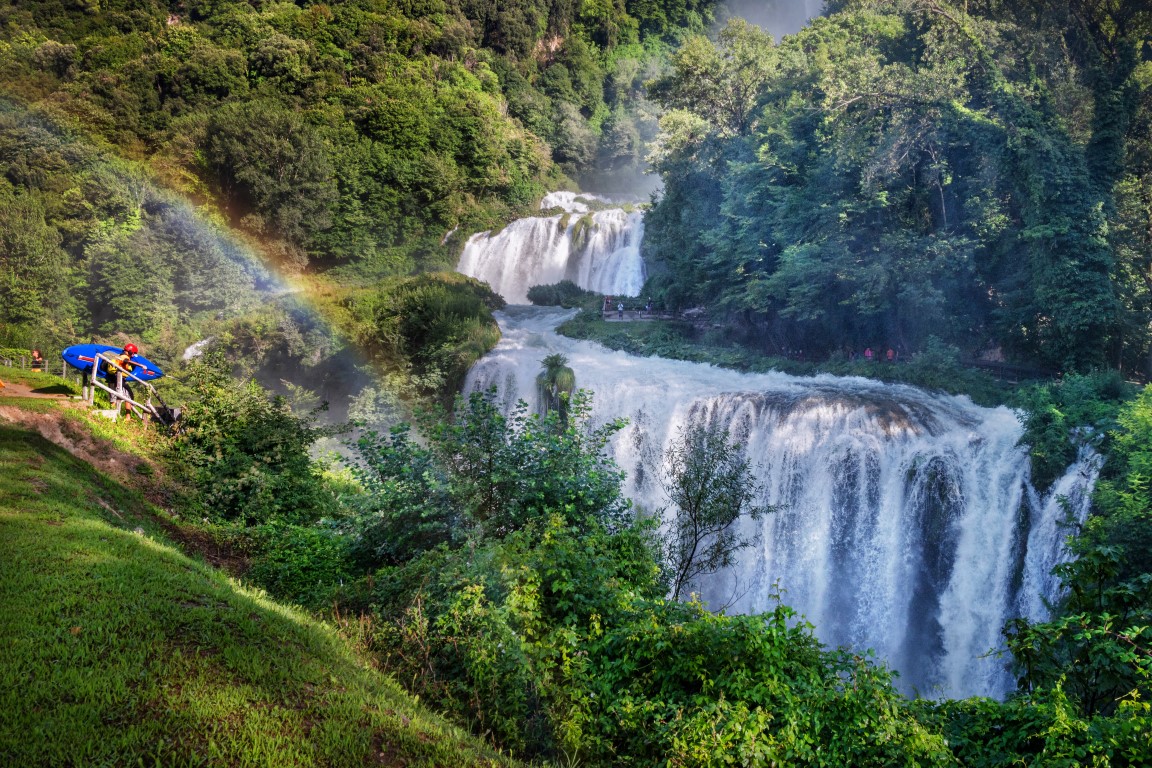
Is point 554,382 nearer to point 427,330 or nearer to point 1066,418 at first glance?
point 427,330

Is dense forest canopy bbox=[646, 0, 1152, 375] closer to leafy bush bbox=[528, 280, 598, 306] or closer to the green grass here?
leafy bush bbox=[528, 280, 598, 306]

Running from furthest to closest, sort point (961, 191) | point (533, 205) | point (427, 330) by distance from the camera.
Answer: point (533, 205) < point (427, 330) < point (961, 191)

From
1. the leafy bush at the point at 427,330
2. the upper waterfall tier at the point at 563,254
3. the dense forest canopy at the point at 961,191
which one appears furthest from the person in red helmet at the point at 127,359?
the upper waterfall tier at the point at 563,254

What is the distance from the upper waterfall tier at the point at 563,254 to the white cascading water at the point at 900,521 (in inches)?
652

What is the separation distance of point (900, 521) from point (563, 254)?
23.8 metres

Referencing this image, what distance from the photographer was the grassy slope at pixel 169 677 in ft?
12.2

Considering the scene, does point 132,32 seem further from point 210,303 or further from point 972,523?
point 972,523

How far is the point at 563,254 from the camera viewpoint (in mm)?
35344

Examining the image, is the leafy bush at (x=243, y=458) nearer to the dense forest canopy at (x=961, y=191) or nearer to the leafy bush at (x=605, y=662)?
the leafy bush at (x=605, y=662)

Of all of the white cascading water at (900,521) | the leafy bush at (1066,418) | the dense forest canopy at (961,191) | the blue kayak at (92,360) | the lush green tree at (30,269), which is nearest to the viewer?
the blue kayak at (92,360)

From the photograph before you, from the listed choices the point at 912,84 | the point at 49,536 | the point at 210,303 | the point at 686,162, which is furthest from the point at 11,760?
the point at 210,303

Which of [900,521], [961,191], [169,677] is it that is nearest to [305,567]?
[169,677]

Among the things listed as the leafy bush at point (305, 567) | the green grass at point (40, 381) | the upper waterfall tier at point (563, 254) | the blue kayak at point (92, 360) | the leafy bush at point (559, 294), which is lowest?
the leafy bush at point (305, 567)

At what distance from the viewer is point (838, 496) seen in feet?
50.4
